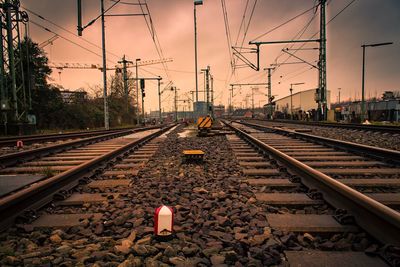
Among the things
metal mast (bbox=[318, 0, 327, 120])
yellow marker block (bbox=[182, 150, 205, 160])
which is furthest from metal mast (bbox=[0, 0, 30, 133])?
metal mast (bbox=[318, 0, 327, 120])

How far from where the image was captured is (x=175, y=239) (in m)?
2.51

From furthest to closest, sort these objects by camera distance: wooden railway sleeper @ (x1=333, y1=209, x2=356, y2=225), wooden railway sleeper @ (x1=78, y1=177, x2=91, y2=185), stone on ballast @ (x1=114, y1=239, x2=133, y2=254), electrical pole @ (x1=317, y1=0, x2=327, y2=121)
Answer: electrical pole @ (x1=317, y1=0, x2=327, y2=121) < wooden railway sleeper @ (x1=78, y1=177, x2=91, y2=185) < wooden railway sleeper @ (x1=333, y1=209, x2=356, y2=225) < stone on ballast @ (x1=114, y1=239, x2=133, y2=254)

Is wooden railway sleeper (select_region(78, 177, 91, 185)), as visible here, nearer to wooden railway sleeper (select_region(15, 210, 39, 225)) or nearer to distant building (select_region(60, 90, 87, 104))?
wooden railway sleeper (select_region(15, 210, 39, 225))

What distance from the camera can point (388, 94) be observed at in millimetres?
53406

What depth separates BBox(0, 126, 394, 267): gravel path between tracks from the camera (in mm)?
2172

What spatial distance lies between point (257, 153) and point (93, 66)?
67047mm

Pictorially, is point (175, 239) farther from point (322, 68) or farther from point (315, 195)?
point (322, 68)

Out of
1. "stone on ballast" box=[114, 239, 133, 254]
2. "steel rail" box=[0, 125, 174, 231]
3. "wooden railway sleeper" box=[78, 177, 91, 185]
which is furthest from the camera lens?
"wooden railway sleeper" box=[78, 177, 91, 185]

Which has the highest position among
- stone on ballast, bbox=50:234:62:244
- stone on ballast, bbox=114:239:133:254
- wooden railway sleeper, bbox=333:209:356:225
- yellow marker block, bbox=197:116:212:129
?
yellow marker block, bbox=197:116:212:129

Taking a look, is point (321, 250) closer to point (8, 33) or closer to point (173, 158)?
point (173, 158)

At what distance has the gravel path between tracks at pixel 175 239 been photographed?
7.13 ft

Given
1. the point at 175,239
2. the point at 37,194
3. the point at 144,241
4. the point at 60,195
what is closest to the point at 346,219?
the point at 175,239

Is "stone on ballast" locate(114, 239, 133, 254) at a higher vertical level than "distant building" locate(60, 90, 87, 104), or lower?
lower

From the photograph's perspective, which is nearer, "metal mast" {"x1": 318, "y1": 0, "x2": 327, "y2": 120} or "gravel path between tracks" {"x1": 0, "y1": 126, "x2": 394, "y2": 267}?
"gravel path between tracks" {"x1": 0, "y1": 126, "x2": 394, "y2": 267}
